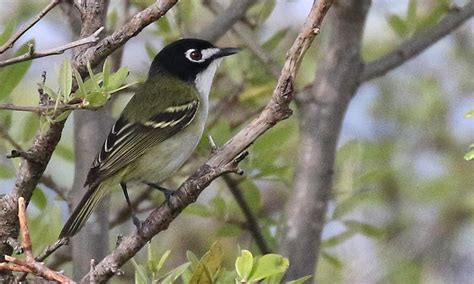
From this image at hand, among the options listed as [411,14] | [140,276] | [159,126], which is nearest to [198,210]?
[159,126]

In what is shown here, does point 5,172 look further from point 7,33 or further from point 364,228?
point 364,228

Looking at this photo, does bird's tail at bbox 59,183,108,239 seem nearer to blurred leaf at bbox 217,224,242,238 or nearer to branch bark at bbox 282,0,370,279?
blurred leaf at bbox 217,224,242,238

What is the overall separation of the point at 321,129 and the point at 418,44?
555 mm

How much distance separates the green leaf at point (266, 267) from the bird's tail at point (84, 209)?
40.9 inches

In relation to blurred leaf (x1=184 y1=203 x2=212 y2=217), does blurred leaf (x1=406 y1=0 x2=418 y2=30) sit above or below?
above

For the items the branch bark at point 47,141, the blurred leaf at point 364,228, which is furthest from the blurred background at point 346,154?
the branch bark at point 47,141

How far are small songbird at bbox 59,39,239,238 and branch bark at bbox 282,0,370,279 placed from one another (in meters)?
0.44

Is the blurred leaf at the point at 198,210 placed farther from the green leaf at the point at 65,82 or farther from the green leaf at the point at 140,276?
the green leaf at the point at 65,82

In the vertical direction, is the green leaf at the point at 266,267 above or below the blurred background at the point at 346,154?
above

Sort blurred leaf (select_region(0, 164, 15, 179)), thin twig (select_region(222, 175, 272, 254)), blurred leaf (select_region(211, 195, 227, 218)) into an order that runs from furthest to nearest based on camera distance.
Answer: blurred leaf (select_region(211, 195, 227, 218))
thin twig (select_region(222, 175, 272, 254))
blurred leaf (select_region(0, 164, 15, 179))

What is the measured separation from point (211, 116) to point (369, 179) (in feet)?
3.23

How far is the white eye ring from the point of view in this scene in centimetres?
471

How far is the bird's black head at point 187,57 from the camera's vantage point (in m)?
4.60

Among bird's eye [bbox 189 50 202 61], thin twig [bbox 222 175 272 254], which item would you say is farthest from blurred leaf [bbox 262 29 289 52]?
thin twig [bbox 222 175 272 254]
